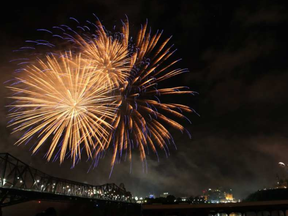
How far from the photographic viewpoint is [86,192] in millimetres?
118438

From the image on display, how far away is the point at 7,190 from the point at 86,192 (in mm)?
75827

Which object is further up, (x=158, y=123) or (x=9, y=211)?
(x=158, y=123)

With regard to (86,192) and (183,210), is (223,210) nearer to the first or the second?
(183,210)

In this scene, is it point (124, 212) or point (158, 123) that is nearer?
point (158, 123)

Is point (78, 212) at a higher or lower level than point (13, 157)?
lower

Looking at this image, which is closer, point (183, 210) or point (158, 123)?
point (158, 123)

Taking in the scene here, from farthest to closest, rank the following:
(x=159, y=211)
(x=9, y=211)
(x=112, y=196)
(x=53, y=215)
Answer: (x=112, y=196)
(x=9, y=211)
(x=159, y=211)
(x=53, y=215)

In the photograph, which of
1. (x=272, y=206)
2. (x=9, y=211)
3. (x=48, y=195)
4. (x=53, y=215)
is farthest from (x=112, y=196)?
(x=53, y=215)

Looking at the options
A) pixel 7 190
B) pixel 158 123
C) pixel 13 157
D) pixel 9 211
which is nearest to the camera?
pixel 158 123

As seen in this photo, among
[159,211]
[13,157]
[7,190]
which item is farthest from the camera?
→ [159,211]

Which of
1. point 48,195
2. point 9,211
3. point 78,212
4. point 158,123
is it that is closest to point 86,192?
point 78,212

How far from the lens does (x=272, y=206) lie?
6731 centimetres

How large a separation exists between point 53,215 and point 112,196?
142639mm

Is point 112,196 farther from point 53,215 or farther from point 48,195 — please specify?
point 53,215
